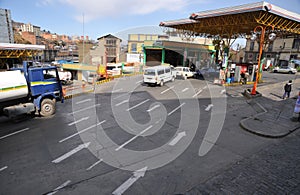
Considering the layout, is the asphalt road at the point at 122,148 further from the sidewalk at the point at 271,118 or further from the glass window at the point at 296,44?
the glass window at the point at 296,44

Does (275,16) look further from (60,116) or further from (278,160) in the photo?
(60,116)

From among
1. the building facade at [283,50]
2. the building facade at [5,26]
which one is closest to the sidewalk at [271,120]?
the building facade at [283,50]

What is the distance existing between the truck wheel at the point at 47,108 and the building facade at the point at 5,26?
103 feet

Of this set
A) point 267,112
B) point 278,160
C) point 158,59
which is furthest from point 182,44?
point 278,160

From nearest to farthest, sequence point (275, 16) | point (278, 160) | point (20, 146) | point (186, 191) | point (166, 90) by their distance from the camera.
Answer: point (186, 191), point (278, 160), point (20, 146), point (275, 16), point (166, 90)

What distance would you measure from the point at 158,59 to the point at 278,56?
34.9 meters

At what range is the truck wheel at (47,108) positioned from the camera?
1212cm

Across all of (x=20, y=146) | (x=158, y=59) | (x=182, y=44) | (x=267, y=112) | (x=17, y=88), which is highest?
(x=182, y=44)

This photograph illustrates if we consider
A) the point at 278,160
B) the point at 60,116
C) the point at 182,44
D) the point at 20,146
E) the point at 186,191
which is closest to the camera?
the point at 186,191

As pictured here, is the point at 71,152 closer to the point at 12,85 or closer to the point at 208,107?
the point at 12,85

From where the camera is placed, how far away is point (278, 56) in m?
51.2

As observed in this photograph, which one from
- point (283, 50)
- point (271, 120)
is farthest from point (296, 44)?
point (271, 120)

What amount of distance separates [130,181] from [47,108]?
9061 millimetres

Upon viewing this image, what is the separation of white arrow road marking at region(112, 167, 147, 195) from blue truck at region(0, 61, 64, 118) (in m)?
8.62
